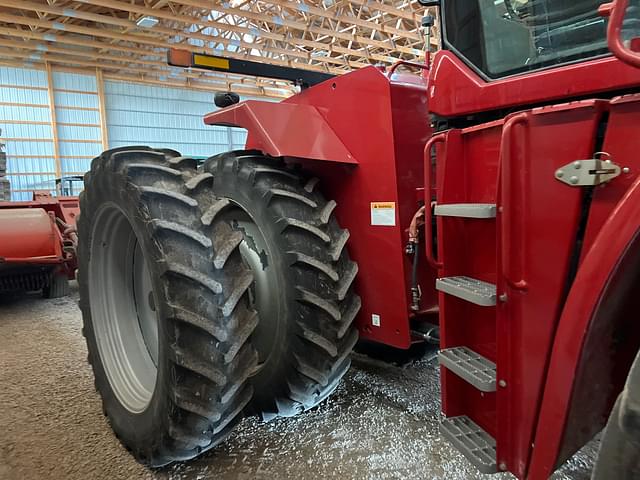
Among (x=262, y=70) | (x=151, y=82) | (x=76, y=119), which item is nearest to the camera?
(x=262, y=70)

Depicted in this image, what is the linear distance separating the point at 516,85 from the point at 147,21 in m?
12.5

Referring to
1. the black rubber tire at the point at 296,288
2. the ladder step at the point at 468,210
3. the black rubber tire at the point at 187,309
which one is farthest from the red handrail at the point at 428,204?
the black rubber tire at the point at 187,309

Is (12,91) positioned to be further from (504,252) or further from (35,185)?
(504,252)

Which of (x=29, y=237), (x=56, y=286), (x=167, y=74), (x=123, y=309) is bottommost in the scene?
(x=56, y=286)

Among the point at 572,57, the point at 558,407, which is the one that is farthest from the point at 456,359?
the point at 572,57

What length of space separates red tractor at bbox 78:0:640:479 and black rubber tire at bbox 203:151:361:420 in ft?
0.04

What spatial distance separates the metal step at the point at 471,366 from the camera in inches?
58.7

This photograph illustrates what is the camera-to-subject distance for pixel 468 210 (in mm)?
1532

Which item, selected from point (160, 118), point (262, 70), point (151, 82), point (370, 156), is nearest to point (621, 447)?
point (370, 156)

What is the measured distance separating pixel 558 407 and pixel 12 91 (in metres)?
18.3

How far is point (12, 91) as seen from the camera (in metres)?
15.5

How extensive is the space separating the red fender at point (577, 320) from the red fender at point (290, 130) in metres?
1.50

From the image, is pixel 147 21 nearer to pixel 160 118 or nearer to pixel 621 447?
pixel 160 118

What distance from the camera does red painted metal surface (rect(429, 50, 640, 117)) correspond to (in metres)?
1.30
